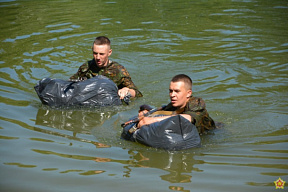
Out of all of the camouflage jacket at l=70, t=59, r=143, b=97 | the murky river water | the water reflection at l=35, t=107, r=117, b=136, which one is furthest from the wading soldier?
the water reflection at l=35, t=107, r=117, b=136

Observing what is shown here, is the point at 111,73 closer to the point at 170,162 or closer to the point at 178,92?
the point at 178,92

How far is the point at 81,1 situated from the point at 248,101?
1162cm

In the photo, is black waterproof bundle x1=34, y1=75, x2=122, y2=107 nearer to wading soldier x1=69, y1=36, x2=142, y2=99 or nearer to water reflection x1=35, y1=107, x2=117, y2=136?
water reflection x1=35, y1=107, x2=117, y2=136

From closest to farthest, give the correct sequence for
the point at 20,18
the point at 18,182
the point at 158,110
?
the point at 18,182
the point at 158,110
the point at 20,18

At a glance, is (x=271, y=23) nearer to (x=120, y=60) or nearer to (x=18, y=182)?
(x=120, y=60)

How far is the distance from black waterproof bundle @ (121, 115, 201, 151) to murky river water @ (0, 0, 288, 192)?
0.32 ft

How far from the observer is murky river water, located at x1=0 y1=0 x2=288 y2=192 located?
5.32 m

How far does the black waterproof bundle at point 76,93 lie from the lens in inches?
315

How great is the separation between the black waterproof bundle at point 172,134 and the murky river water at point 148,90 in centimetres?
10

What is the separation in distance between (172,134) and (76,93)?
8.32 ft

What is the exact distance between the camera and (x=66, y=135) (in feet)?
22.3

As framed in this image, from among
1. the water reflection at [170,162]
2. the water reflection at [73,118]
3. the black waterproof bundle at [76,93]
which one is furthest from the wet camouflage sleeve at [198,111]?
the black waterproof bundle at [76,93]

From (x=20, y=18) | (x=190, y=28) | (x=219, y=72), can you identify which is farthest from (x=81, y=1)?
(x=219, y=72)

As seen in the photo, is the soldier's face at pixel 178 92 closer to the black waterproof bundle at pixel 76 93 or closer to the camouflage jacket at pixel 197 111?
the camouflage jacket at pixel 197 111
